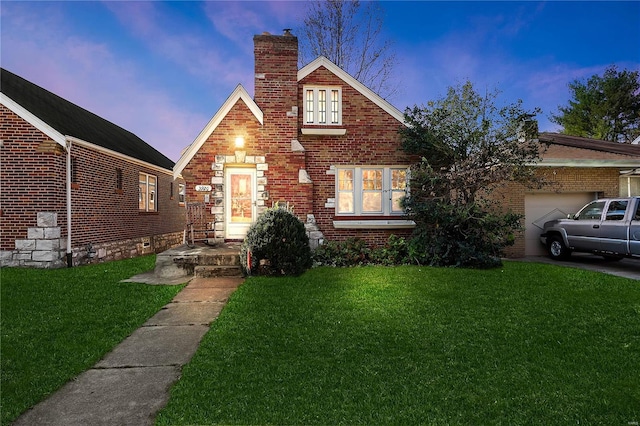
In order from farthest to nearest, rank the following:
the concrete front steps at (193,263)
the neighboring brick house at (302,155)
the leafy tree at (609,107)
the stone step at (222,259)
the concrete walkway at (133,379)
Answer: the leafy tree at (609,107) < the neighboring brick house at (302,155) < the stone step at (222,259) < the concrete front steps at (193,263) < the concrete walkway at (133,379)

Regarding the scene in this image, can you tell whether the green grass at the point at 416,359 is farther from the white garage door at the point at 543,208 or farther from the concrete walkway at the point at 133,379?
the white garage door at the point at 543,208

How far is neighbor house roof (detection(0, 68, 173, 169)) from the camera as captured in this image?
32.6ft

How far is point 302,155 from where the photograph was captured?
34.9 ft

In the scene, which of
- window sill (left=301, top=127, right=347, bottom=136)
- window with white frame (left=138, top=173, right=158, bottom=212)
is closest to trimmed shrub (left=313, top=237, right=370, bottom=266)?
window sill (left=301, top=127, right=347, bottom=136)

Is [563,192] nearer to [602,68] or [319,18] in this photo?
[319,18]

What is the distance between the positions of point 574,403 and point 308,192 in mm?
8337

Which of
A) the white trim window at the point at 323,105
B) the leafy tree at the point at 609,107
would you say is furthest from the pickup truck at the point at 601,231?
the leafy tree at the point at 609,107

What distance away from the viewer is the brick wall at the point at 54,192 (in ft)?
32.5

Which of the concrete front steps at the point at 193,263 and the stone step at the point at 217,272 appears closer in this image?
the stone step at the point at 217,272

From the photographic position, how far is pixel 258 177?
10.6m

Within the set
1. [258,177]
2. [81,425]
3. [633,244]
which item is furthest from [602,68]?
[81,425]

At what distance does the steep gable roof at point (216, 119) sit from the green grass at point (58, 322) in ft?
11.8

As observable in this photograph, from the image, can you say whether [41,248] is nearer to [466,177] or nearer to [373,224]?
[373,224]

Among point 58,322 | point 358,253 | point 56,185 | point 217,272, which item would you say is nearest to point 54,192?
point 56,185
